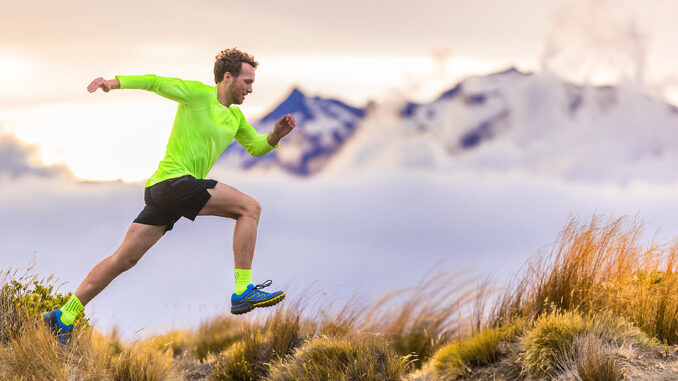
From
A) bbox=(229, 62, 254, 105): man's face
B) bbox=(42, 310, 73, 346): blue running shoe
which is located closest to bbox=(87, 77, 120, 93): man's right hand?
bbox=(229, 62, 254, 105): man's face

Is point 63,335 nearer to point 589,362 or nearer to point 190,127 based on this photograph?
point 190,127

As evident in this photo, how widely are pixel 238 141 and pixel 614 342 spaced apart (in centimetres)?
377

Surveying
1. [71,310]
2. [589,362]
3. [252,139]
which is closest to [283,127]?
[252,139]

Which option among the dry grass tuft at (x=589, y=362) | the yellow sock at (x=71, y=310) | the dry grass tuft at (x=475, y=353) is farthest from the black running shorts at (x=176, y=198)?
the dry grass tuft at (x=589, y=362)

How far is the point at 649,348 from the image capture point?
720cm

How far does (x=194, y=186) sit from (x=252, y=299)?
3.45ft

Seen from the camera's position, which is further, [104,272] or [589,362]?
[104,272]

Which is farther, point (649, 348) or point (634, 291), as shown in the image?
point (634, 291)

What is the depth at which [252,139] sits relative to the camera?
7668 mm

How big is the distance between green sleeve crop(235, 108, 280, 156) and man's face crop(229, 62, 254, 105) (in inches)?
14.5

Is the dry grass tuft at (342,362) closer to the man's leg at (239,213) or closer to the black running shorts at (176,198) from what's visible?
the man's leg at (239,213)

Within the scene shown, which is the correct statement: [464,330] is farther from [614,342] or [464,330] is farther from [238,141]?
[238,141]

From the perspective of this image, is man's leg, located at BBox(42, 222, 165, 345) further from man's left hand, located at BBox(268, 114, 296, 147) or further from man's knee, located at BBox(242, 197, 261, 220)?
man's left hand, located at BBox(268, 114, 296, 147)

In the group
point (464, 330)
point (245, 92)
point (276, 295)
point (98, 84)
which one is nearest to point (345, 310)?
point (464, 330)
